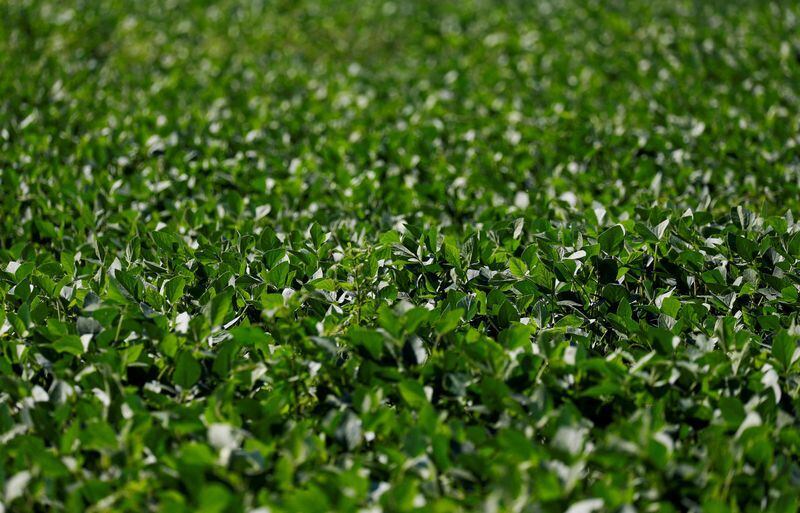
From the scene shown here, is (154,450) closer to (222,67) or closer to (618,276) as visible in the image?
(618,276)

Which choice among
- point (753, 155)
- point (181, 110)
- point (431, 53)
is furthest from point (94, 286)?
point (431, 53)

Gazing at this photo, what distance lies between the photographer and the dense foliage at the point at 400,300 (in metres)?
2.09

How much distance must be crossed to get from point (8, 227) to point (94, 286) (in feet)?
4.71

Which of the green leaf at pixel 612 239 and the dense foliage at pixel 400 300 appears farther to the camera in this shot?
the green leaf at pixel 612 239

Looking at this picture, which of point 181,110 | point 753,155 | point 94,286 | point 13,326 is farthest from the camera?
point 181,110

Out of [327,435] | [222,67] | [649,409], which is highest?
[327,435]

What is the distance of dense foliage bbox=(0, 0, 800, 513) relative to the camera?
6.86 feet

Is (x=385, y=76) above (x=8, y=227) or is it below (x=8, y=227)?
below

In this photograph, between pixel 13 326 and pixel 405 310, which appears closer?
pixel 405 310

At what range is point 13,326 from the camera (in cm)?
280

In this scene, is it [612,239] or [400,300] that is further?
[612,239]

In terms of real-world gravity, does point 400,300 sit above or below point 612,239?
above

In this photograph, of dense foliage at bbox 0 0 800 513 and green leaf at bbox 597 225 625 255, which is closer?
dense foliage at bbox 0 0 800 513

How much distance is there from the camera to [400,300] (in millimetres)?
3059
